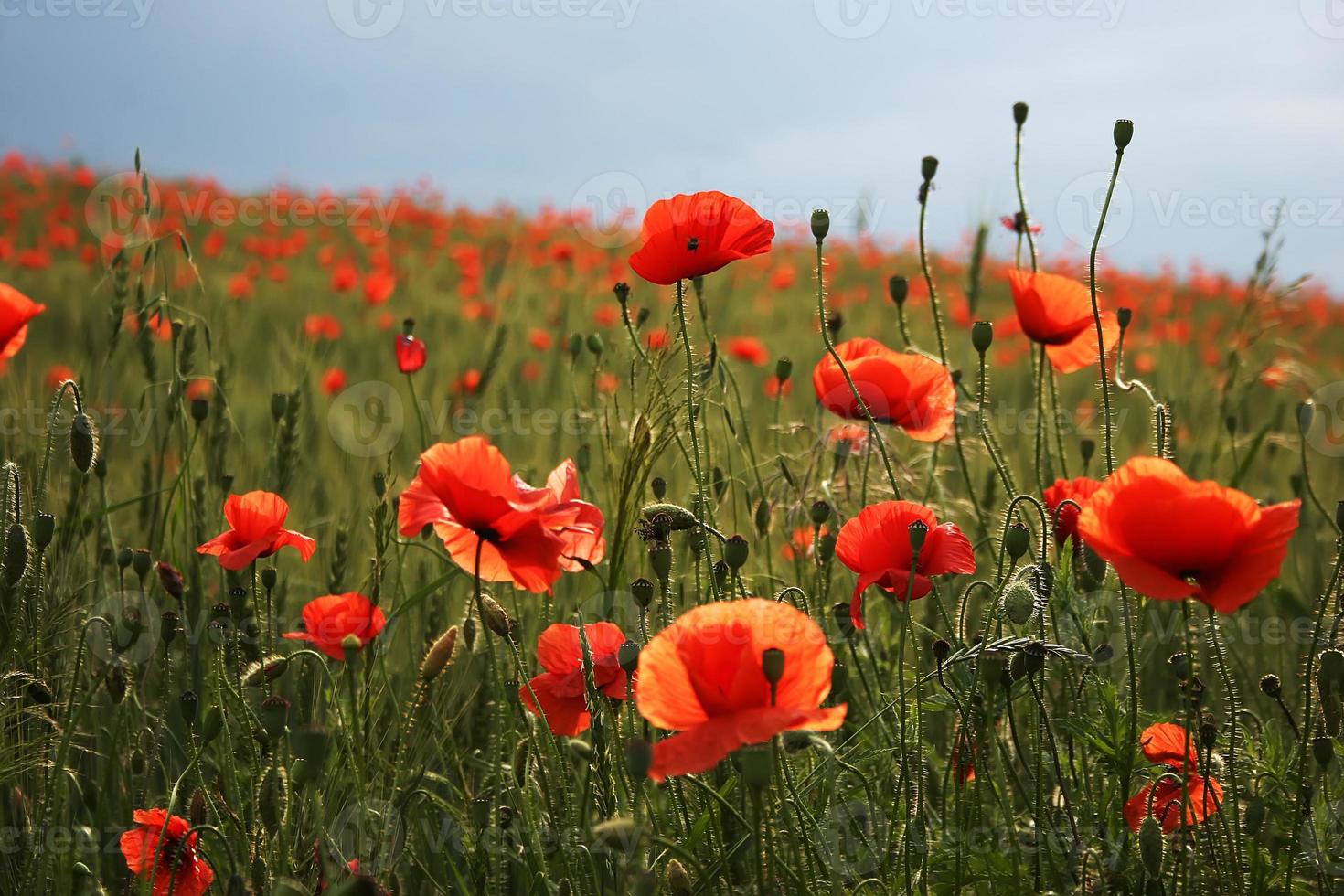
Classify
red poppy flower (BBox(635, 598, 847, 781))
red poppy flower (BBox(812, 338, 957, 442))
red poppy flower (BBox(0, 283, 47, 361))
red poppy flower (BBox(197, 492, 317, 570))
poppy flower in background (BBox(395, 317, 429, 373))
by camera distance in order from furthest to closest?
poppy flower in background (BBox(395, 317, 429, 373)) < red poppy flower (BBox(0, 283, 47, 361)) < red poppy flower (BBox(812, 338, 957, 442)) < red poppy flower (BBox(197, 492, 317, 570)) < red poppy flower (BBox(635, 598, 847, 781))

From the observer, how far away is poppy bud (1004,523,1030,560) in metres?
1.40

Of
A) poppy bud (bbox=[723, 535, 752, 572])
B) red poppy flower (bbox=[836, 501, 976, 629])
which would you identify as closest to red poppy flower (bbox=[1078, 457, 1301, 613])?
red poppy flower (bbox=[836, 501, 976, 629])

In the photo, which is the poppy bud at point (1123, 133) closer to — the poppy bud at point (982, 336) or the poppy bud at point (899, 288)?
the poppy bud at point (982, 336)

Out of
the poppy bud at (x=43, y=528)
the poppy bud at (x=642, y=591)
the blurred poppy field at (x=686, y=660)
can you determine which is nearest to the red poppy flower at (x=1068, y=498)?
the blurred poppy field at (x=686, y=660)

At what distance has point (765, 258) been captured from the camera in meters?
9.80

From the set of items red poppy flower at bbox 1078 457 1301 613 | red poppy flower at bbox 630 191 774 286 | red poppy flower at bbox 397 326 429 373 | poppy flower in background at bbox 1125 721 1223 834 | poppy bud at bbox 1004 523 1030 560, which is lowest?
poppy flower in background at bbox 1125 721 1223 834

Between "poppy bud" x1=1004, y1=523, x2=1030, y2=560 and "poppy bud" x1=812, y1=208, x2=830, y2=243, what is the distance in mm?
464

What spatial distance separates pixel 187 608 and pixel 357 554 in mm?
817

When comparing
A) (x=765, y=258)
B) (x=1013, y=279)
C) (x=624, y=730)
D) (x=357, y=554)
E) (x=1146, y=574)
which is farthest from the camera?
(x=765, y=258)

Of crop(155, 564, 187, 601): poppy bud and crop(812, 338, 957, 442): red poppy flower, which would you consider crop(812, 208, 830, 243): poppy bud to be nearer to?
crop(812, 338, 957, 442): red poppy flower

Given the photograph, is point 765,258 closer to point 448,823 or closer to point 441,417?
point 441,417

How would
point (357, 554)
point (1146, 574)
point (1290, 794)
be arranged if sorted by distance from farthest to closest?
point (357, 554), point (1290, 794), point (1146, 574)

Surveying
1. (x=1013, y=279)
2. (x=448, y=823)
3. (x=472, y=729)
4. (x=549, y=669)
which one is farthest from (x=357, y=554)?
(x=1013, y=279)

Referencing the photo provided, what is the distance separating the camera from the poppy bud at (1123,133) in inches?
61.6
